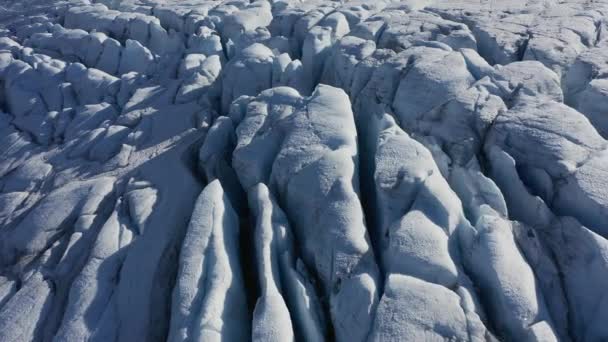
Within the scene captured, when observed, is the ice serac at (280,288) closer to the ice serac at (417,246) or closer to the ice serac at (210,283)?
the ice serac at (210,283)

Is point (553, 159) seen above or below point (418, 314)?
above

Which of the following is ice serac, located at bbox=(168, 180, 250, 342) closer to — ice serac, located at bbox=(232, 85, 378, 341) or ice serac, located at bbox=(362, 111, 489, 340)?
ice serac, located at bbox=(232, 85, 378, 341)

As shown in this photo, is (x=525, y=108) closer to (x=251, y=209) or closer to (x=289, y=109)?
(x=289, y=109)

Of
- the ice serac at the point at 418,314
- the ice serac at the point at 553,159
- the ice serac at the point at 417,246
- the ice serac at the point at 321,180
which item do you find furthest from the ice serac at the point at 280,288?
the ice serac at the point at 553,159

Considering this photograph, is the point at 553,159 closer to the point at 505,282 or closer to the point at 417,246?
the point at 505,282

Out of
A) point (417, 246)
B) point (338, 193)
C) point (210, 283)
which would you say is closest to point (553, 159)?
point (417, 246)

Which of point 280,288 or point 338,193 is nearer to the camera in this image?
point 280,288
